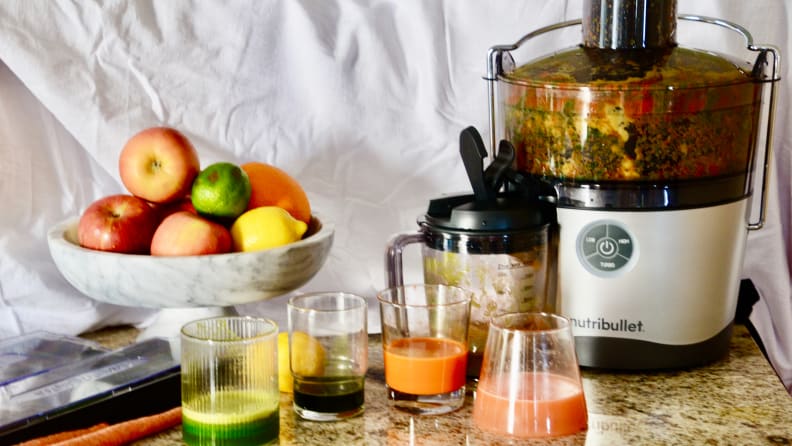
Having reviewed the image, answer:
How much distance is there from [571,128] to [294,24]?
43 centimetres

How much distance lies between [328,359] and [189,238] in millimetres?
190

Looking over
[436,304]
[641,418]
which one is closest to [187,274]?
[436,304]

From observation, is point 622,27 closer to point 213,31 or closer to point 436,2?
point 436,2

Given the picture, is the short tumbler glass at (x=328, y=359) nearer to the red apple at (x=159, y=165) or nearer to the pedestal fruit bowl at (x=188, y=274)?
the pedestal fruit bowl at (x=188, y=274)

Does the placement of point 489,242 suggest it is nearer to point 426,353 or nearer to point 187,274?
point 426,353

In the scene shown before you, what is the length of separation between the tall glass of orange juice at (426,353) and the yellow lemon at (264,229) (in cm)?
13

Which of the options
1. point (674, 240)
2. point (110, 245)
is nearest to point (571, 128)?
point (674, 240)

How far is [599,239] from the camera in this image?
3.40ft

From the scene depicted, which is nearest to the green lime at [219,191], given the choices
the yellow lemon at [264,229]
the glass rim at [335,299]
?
the yellow lemon at [264,229]

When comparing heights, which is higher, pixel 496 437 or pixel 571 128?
pixel 571 128

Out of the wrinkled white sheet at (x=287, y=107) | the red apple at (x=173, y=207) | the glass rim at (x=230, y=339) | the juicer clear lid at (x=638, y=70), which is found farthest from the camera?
the wrinkled white sheet at (x=287, y=107)

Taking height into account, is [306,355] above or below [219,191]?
below

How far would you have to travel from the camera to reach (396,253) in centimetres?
108

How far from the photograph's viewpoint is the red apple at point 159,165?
43.3 inches
